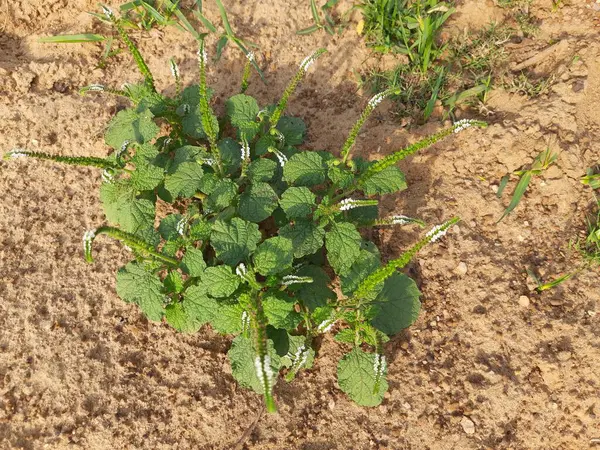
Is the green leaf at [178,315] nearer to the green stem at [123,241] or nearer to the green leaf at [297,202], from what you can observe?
the green stem at [123,241]

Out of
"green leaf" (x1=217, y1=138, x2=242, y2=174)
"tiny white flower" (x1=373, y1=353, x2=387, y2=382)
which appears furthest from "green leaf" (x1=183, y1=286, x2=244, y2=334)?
"green leaf" (x1=217, y1=138, x2=242, y2=174)

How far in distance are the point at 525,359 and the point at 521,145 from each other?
1343 millimetres

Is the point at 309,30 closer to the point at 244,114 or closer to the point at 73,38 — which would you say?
the point at 244,114

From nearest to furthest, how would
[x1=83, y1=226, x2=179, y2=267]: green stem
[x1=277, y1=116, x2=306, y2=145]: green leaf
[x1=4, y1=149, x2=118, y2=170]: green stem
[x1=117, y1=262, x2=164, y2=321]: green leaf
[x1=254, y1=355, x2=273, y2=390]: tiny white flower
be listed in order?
[x1=254, y1=355, x2=273, y2=390]: tiny white flower
[x1=83, y1=226, x2=179, y2=267]: green stem
[x1=4, y1=149, x2=118, y2=170]: green stem
[x1=117, y1=262, x2=164, y2=321]: green leaf
[x1=277, y1=116, x2=306, y2=145]: green leaf

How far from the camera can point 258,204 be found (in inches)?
110

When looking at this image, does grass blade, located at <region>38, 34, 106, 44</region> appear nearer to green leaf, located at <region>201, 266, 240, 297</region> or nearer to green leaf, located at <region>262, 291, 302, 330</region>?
green leaf, located at <region>201, 266, 240, 297</region>

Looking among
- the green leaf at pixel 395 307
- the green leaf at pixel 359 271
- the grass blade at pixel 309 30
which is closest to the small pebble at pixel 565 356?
the green leaf at pixel 395 307

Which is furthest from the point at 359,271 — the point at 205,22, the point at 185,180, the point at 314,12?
the point at 205,22

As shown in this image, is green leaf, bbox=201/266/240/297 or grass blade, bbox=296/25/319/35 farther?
grass blade, bbox=296/25/319/35

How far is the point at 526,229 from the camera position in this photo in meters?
3.18

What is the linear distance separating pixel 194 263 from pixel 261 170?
25.6 inches

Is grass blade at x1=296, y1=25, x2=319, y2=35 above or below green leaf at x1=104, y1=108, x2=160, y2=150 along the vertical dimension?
above

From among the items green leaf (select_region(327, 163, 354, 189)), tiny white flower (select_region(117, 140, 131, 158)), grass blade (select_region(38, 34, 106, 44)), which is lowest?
green leaf (select_region(327, 163, 354, 189))

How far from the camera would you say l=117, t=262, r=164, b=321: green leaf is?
2.62 m
